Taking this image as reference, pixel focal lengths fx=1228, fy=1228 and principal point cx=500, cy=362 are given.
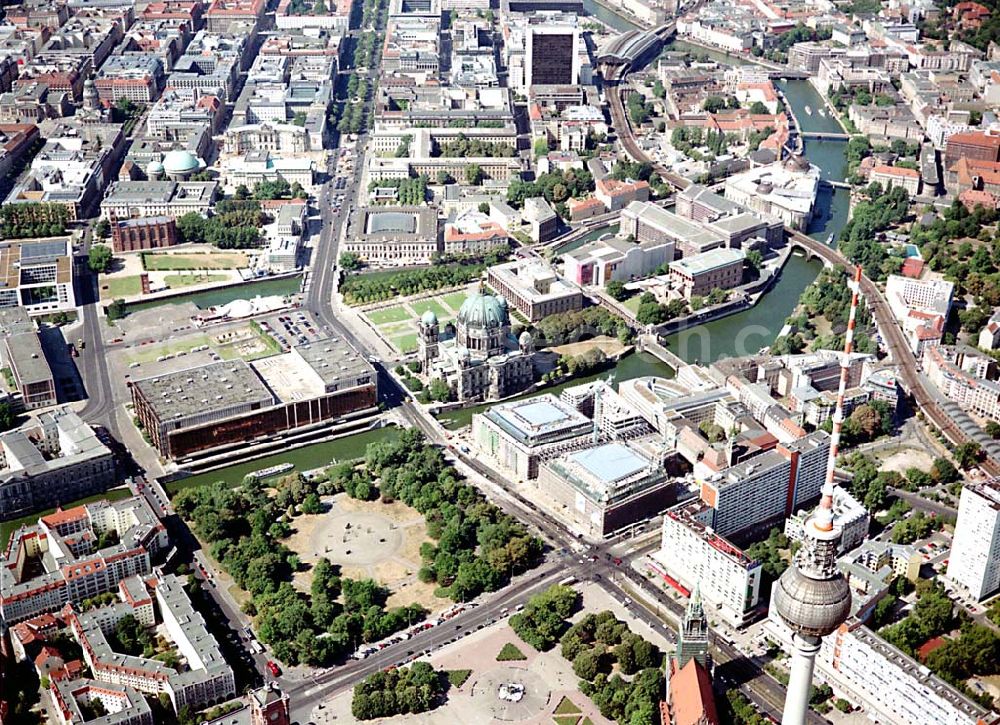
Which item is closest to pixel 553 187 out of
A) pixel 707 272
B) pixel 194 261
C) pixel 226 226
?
pixel 707 272

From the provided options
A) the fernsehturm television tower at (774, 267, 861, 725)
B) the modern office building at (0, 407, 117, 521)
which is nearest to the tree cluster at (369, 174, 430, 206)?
the modern office building at (0, 407, 117, 521)

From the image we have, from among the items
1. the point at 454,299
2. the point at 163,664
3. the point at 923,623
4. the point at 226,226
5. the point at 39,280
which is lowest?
the point at 163,664

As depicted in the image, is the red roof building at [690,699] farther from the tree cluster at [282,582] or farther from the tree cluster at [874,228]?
the tree cluster at [874,228]

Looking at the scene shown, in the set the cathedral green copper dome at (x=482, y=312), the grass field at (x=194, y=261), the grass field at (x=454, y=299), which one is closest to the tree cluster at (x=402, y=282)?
the grass field at (x=454, y=299)

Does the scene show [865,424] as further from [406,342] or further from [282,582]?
[282,582]

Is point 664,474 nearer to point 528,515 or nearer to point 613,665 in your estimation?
point 528,515

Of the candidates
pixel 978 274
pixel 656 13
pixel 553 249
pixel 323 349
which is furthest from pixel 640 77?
pixel 323 349
